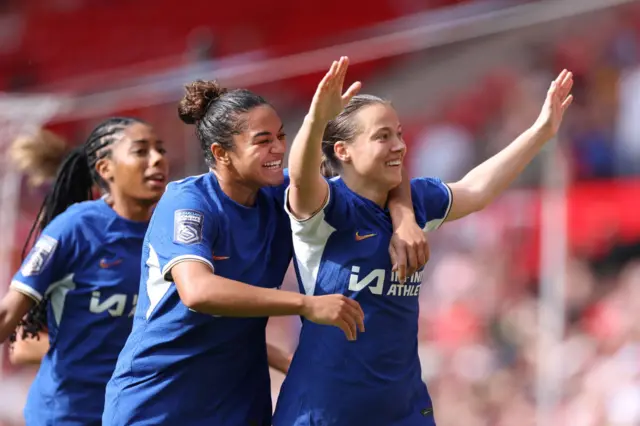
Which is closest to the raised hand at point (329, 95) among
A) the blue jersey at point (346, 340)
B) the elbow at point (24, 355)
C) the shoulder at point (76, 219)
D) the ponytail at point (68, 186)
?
the blue jersey at point (346, 340)

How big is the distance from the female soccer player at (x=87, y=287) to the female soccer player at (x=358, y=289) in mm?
1152

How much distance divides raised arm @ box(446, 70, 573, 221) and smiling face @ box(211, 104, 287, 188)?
734 millimetres

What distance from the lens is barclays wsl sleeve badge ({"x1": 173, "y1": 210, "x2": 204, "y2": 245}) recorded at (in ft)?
12.1

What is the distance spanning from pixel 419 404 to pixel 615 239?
500cm

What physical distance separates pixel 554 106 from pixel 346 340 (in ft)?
4.60

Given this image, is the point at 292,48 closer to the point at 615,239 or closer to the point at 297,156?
the point at 615,239

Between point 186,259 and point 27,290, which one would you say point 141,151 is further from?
point 186,259

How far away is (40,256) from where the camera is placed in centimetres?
466

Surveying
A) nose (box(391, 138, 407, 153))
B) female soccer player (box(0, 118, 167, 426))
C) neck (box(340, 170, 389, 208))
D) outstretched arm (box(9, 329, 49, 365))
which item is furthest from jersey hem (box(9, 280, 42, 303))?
nose (box(391, 138, 407, 153))

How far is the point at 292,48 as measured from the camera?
976cm

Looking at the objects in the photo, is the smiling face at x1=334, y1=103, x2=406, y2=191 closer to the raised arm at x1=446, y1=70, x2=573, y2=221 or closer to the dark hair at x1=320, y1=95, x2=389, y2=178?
the dark hair at x1=320, y1=95, x2=389, y2=178

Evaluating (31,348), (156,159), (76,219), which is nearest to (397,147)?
(156,159)

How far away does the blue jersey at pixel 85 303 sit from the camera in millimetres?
4711

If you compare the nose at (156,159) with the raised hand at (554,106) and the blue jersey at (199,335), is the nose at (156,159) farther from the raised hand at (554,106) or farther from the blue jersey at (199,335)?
the raised hand at (554,106)
